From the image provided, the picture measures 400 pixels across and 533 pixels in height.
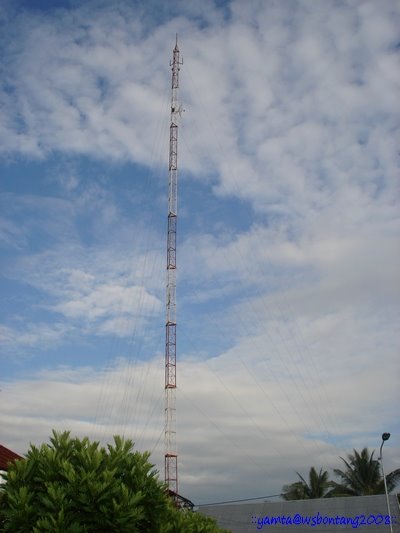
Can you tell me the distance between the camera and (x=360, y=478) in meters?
51.0

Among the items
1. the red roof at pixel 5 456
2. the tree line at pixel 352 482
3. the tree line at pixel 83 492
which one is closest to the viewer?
the tree line at pixel 83 492

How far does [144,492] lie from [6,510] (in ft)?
10.0

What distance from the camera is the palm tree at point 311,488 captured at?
176 feet

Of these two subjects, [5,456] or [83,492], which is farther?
[5,456]

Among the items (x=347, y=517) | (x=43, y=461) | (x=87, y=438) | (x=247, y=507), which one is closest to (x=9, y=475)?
(x=43, y=461)

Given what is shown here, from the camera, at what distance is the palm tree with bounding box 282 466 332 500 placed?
53.7 meters

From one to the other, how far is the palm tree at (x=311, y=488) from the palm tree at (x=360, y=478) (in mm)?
1338

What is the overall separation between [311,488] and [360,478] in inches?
220

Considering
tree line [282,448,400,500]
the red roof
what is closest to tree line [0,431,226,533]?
the red roof

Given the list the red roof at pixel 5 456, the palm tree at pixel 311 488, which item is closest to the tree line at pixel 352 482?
the palm tree at pixel 311 488

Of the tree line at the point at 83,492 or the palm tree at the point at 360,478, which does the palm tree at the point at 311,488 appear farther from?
the tree line at the point at 83,492

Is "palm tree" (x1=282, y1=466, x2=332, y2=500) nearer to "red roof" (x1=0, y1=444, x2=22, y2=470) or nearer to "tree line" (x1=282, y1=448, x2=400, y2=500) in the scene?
"tree line" (x1=282, y1=448, x2=400, y2=500)

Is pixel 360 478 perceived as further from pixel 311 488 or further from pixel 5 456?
pixel 5 456

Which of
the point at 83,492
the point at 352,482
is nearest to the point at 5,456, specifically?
the point at 83,492
